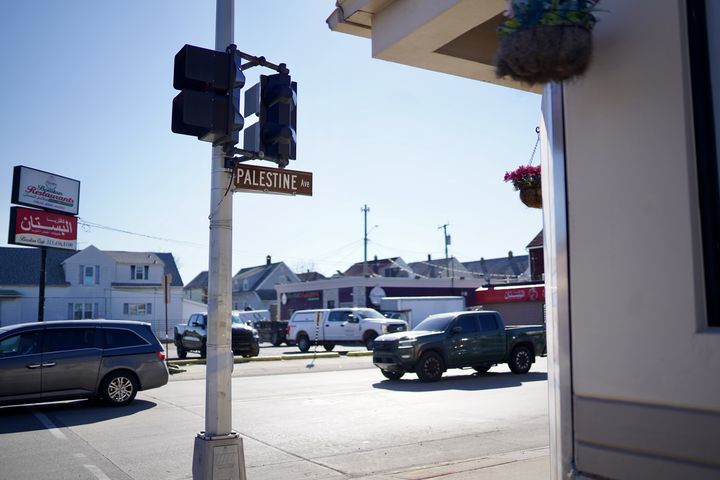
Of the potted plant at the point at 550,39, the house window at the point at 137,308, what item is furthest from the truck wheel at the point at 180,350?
the house window at the point at 137,308

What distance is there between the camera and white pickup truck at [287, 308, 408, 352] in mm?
31141

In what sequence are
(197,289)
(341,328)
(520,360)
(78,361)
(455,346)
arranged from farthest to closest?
(197,289) → (341,328) → (520,360) → (455,346) → (78,361)

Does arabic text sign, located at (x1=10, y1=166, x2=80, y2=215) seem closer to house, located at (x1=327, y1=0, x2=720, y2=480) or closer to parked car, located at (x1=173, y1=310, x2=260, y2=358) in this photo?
parked car, located at (x1=173, y1=310, x2=260, y2=358)

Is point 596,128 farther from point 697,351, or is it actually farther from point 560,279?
point 697,351

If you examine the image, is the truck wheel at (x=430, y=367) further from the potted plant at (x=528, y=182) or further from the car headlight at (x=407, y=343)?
the potted plant at (x=528, y=182)

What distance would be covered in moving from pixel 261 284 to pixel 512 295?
53164mm

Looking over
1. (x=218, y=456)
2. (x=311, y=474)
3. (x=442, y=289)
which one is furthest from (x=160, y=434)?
(x=442, y=289)

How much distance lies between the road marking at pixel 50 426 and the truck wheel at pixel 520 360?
39.1 feet

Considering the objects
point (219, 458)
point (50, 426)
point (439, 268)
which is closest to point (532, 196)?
point (219, 458)

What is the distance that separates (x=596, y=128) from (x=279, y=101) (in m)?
3.26

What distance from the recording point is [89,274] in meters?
56.0

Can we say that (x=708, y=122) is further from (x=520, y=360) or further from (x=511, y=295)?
(x=511, y=295)

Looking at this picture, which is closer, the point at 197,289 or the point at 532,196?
the point at 532,196

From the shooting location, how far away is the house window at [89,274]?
55656 millimetres
